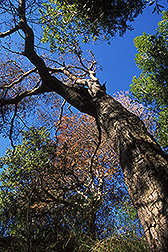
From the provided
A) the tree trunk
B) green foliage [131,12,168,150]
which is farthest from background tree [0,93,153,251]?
green foliage [131,12,168,150]

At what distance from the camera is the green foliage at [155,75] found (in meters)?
6.85

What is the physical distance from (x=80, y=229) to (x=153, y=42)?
7399 mm

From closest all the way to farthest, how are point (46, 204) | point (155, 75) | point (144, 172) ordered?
point (144, 172)
point (46, 204)
point (155, 75)

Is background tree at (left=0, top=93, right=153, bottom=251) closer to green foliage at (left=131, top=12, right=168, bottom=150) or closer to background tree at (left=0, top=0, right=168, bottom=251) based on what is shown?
background tree at (left=0, top=0, right=168, bottom=251)

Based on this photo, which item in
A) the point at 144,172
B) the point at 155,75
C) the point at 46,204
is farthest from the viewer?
the point at 155,75

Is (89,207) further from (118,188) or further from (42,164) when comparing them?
(118,188)

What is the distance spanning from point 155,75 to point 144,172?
6047mm

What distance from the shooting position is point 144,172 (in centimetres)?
213

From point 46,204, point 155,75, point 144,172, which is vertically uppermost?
point 155,75

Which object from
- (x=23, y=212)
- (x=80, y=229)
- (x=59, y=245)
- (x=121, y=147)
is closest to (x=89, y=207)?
(x=80, y=229)

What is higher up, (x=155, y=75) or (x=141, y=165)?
(x=155, y=75)

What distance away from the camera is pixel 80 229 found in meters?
3.17

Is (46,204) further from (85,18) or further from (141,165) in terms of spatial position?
(85,18)

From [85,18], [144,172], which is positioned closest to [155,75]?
[85,18]
